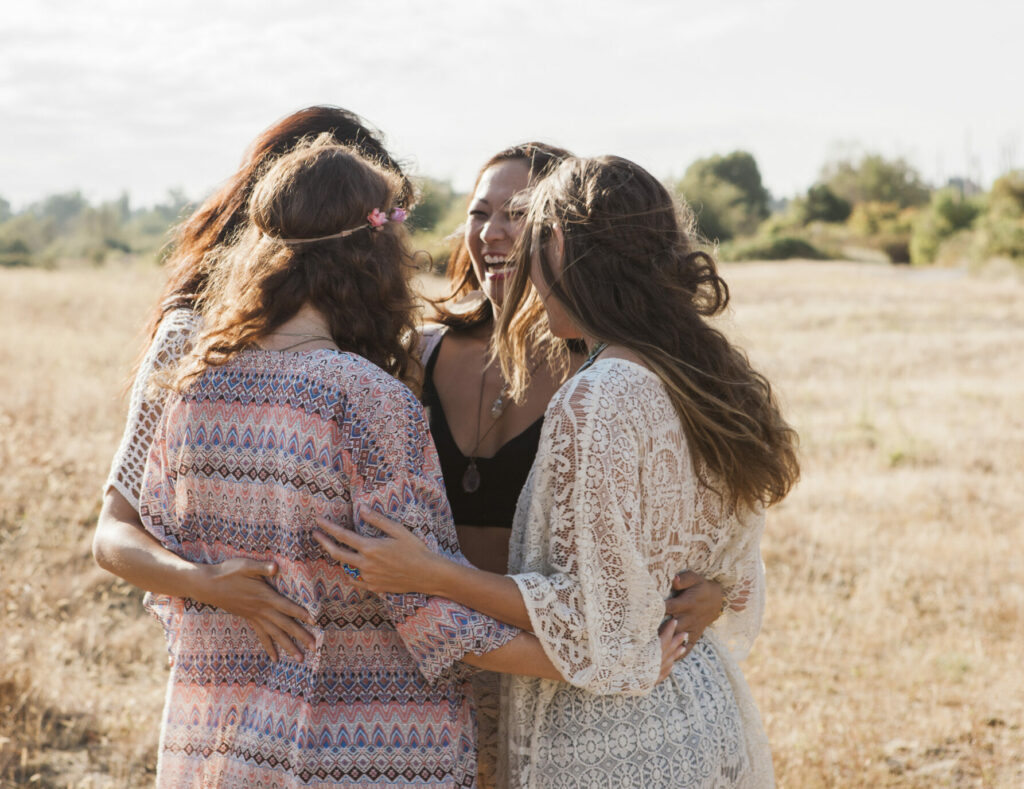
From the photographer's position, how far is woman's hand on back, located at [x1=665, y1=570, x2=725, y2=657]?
2162mm

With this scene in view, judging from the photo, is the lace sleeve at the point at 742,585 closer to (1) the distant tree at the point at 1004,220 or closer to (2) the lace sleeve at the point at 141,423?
(2) the lace sleeve at the point at 141,423

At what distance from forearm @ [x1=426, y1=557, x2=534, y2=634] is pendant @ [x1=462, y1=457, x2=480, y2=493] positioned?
2.58 ft

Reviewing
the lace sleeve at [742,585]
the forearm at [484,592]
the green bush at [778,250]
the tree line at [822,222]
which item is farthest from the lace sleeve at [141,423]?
the green bush at [778,250]

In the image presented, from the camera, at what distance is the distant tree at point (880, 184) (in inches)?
2709

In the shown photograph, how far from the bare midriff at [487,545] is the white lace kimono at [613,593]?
1.78 feet

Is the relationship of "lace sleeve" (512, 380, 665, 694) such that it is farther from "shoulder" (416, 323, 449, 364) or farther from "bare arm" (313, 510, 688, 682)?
"shoulder" (416, 323, 449, 364)

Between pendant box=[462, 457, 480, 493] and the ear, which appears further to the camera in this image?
pendant box=[462, 457, 480, 493]

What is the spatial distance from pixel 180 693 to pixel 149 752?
233 centimetres

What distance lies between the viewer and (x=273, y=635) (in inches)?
74.9

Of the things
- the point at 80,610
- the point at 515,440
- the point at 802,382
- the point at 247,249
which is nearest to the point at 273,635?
the point at 247,249

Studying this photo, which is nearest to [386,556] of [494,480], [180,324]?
[180,324]

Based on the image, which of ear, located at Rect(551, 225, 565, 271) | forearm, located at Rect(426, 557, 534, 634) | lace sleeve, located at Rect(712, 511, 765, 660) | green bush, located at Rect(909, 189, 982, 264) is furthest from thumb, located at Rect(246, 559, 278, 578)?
green bush, located at Rect(909, 189, 982, 264)

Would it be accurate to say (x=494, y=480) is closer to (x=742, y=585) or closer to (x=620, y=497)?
(x=742, y=585)

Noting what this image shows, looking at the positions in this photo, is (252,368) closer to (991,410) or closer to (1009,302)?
(991,410)
